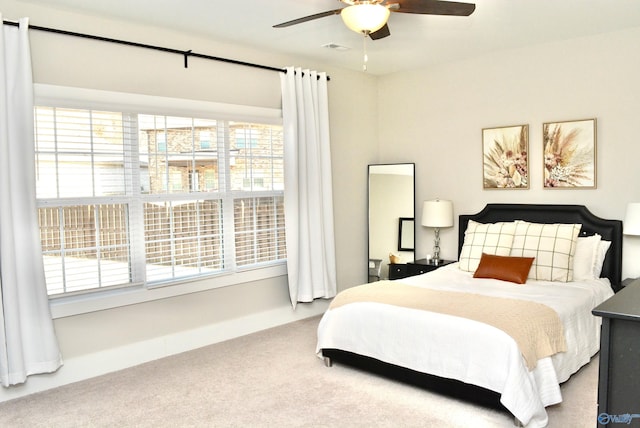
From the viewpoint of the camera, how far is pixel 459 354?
314 centimetres

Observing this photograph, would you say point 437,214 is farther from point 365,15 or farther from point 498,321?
point 365,15

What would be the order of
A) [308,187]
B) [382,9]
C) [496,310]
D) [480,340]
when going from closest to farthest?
[382,9]
[480,340]
[496,310]
[308,187]

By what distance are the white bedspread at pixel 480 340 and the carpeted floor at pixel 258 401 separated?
17 centimetres

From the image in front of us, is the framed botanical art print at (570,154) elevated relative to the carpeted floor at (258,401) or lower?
elevated

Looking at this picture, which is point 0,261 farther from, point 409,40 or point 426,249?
point 426,249

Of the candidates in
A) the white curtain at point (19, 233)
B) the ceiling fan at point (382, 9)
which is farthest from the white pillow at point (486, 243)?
the white curtain at point (19, 233)

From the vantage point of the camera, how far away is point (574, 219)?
4605 millimetres

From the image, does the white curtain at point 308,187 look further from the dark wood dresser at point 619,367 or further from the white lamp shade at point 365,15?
the dark wood dresser at point 619,367

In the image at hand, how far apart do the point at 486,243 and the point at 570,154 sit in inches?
42.9

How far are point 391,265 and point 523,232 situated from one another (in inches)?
58.0

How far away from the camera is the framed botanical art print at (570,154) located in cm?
454

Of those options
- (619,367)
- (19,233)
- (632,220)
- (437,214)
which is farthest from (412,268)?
(19,233)

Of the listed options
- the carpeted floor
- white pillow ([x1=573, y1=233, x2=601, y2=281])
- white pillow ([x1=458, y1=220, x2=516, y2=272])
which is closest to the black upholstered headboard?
white pillow ([x1=573, y1=233, x2=601, y2=281])

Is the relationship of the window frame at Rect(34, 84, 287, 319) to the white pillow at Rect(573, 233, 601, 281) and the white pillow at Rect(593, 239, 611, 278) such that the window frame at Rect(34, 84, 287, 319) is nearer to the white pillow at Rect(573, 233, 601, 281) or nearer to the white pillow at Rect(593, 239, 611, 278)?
the white pillow at Rect(573, 233, 601, 281)
